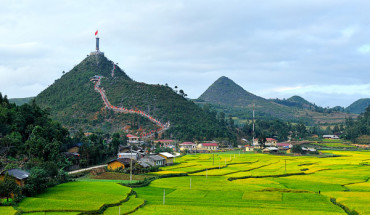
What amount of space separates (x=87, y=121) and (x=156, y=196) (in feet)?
298

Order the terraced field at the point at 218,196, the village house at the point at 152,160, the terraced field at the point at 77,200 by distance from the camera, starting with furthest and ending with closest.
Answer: the village house at the point at 152,160 < the terraced field at the point at 218,196 < the terraced field at the point at 77,200

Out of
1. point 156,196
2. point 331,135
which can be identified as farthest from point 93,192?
point 331,135

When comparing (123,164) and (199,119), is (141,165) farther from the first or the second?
(199,119)

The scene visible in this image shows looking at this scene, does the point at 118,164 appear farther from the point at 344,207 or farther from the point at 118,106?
the point at 118,106

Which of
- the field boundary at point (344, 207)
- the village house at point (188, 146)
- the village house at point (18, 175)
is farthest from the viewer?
the village house at point (188, 146)

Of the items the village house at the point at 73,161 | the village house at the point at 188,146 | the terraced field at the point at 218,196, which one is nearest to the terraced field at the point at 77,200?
the terraced field at the point at 218,196

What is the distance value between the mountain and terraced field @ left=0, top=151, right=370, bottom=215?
218ft

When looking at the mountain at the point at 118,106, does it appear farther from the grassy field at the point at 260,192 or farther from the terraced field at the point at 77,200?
the terraced field at the point at 77,200

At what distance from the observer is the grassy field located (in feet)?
112

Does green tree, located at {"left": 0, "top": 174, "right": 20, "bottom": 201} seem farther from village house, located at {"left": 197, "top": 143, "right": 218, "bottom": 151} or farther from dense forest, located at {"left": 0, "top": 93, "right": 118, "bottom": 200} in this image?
village house, located at {"left": 197, "top": 143, "right": 218, "bottom": 151}

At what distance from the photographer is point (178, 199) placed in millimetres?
38281

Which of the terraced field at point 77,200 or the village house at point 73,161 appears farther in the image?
the village house at point 73,161

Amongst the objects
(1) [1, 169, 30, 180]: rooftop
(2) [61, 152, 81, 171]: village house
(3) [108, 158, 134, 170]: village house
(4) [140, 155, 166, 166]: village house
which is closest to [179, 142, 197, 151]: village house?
(4) [140, 155, 166, 166]: village house

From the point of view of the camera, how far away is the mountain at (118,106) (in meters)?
124
